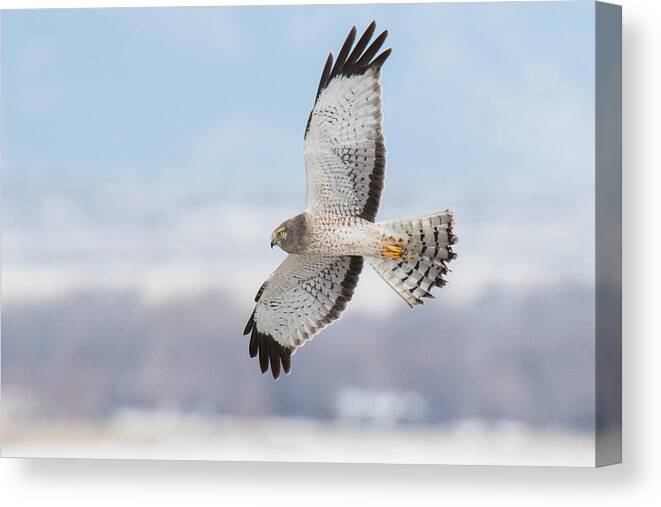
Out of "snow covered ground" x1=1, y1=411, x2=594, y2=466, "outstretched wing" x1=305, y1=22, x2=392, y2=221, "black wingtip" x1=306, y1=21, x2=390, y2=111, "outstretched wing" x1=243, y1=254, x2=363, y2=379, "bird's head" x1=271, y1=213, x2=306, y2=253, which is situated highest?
"black wingtip" x1=306, y1=21, x2=390, y2=111

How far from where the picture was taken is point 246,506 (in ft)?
23.3

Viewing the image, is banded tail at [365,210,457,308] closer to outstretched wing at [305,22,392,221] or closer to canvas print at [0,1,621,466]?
canvas print at [0,1,621,466]

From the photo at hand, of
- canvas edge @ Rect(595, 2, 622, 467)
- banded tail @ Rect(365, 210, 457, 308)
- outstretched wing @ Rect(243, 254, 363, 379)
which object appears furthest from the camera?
outstretched wing @ Rect(243, 254, 363, 379)

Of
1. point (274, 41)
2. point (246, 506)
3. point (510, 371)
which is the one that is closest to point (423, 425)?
point (510, 371)

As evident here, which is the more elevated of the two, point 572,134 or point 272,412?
point 572,134

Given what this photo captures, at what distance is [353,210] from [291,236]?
30cm

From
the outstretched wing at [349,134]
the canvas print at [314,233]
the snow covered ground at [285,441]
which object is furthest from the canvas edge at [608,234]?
the outstretched wing at [349,134]

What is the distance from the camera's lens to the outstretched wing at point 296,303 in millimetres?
6910

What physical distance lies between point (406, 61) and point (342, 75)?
0.96 ft

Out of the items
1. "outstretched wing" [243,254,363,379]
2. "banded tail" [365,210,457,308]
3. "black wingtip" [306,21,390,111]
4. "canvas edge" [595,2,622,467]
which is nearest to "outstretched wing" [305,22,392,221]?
"black wingtip" [306,21,390,111]

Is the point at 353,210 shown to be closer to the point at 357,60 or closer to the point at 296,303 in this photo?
the point at 296,303

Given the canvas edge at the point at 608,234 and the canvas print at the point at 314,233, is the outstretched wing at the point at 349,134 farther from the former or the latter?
the canvas edge at the point at 608,234

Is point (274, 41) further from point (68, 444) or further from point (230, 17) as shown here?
point (68, 444)

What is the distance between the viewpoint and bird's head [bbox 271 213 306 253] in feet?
22.5
